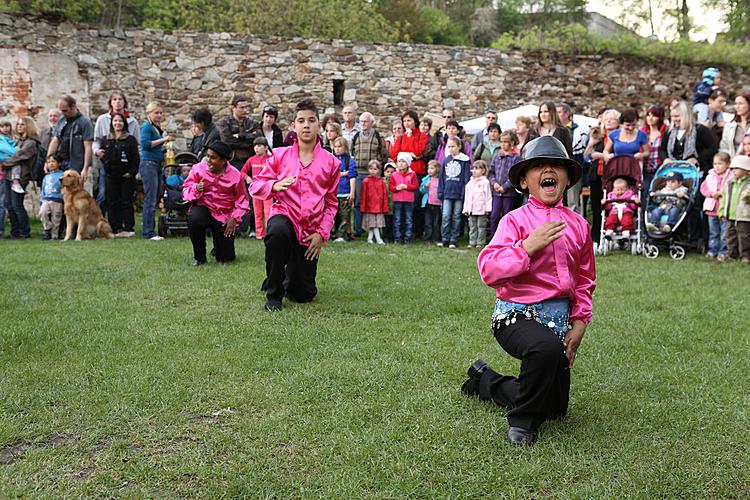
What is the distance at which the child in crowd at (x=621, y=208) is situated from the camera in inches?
412

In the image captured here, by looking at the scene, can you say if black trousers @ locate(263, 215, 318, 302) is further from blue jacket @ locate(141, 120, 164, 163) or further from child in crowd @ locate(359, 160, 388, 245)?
blue jacket @ locate(141, 120, 164, 163)

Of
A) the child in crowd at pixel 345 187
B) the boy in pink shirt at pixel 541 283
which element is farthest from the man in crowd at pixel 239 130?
the boy in pink shirt at pixel 541 283

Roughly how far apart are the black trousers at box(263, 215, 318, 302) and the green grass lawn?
0.67 feet

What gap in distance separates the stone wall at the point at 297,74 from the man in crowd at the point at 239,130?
530 centimetres

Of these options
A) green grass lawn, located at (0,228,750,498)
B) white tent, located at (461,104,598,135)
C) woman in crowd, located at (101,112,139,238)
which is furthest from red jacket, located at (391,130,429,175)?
green grass lawn, located at (0,228,750,498)

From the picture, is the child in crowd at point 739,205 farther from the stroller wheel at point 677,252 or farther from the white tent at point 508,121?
the white tent at point 508,121

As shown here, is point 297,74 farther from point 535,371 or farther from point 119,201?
point 535,371

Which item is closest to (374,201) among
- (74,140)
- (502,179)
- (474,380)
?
(502,179)

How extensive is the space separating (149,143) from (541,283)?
926cm

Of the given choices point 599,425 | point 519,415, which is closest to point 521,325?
point 519,415

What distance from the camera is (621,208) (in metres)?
10.5

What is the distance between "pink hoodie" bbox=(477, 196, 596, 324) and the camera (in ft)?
11.4

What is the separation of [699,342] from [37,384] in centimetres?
452

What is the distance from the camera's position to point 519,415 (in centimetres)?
347
